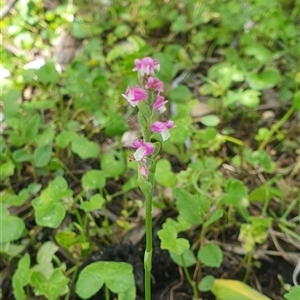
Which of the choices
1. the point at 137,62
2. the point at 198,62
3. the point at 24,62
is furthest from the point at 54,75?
the point at 137,62

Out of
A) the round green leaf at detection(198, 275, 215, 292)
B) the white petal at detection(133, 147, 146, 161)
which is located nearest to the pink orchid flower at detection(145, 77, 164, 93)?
the white petal at detection(133, 147, 146, 161)

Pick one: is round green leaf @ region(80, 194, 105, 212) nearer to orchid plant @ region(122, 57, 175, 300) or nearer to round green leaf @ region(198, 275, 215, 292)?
round green leaf @ region(198, 275, 215, 292)

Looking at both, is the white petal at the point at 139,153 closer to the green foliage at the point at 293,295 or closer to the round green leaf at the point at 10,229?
the green foliage at the point at 293,295

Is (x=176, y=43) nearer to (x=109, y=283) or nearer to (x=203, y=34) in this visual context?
(x=203, y=34)

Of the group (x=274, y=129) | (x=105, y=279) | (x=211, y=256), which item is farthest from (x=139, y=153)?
(x=274, y=129)

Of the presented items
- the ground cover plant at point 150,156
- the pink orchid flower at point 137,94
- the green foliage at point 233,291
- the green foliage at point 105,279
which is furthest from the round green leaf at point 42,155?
the pink orchid flower at point 137,94

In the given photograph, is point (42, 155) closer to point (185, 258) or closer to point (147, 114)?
point (185, 258)

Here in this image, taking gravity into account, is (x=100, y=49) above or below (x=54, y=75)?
below
